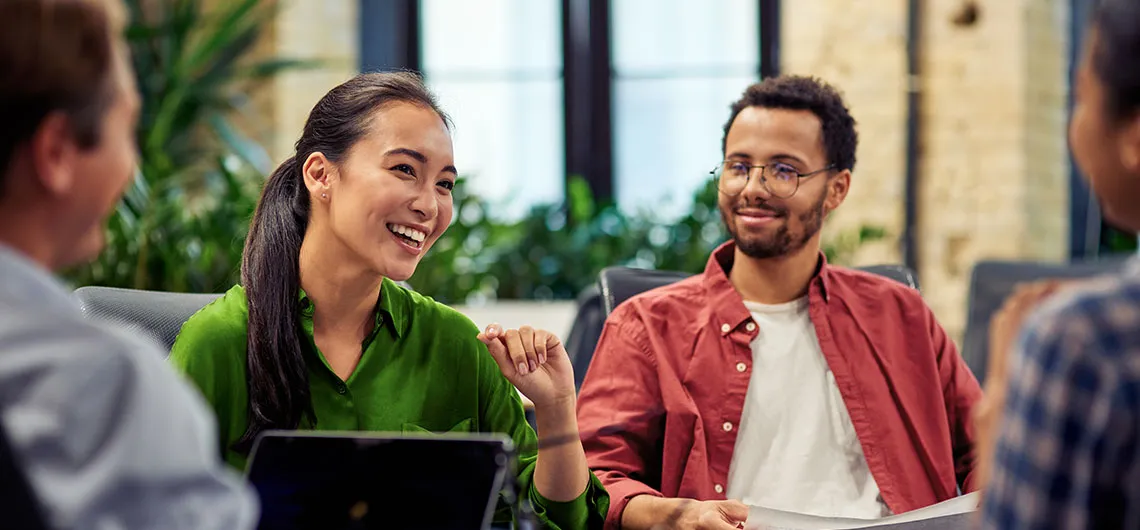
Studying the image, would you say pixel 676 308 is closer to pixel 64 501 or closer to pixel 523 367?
pixel 523 367

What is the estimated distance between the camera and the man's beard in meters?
2.12

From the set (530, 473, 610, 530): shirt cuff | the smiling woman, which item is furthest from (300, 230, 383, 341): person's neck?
(530, 473, 610, 530): shirt cuff

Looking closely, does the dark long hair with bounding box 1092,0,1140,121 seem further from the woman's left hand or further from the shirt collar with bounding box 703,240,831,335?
the shirt collar with bounding box 703,240,831,335

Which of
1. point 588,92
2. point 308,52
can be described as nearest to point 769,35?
point 588,92

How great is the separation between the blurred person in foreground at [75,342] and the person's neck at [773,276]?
1386mm

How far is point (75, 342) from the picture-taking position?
2.64 feet

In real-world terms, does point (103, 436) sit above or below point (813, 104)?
below

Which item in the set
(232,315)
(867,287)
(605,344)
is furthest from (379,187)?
(867,287)

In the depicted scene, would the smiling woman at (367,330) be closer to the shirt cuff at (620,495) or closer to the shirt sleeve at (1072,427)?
the shirt cuff at (620,495)

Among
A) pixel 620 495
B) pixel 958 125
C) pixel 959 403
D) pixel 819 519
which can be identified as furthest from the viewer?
pixel 958 125

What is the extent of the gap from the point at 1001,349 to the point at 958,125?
11.9 ft

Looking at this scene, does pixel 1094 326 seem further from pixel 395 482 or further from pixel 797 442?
pixel 797 442

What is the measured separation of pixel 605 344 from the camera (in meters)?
2.05

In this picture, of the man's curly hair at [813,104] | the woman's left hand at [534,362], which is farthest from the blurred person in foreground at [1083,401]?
the man's curly hair at [813,104]
